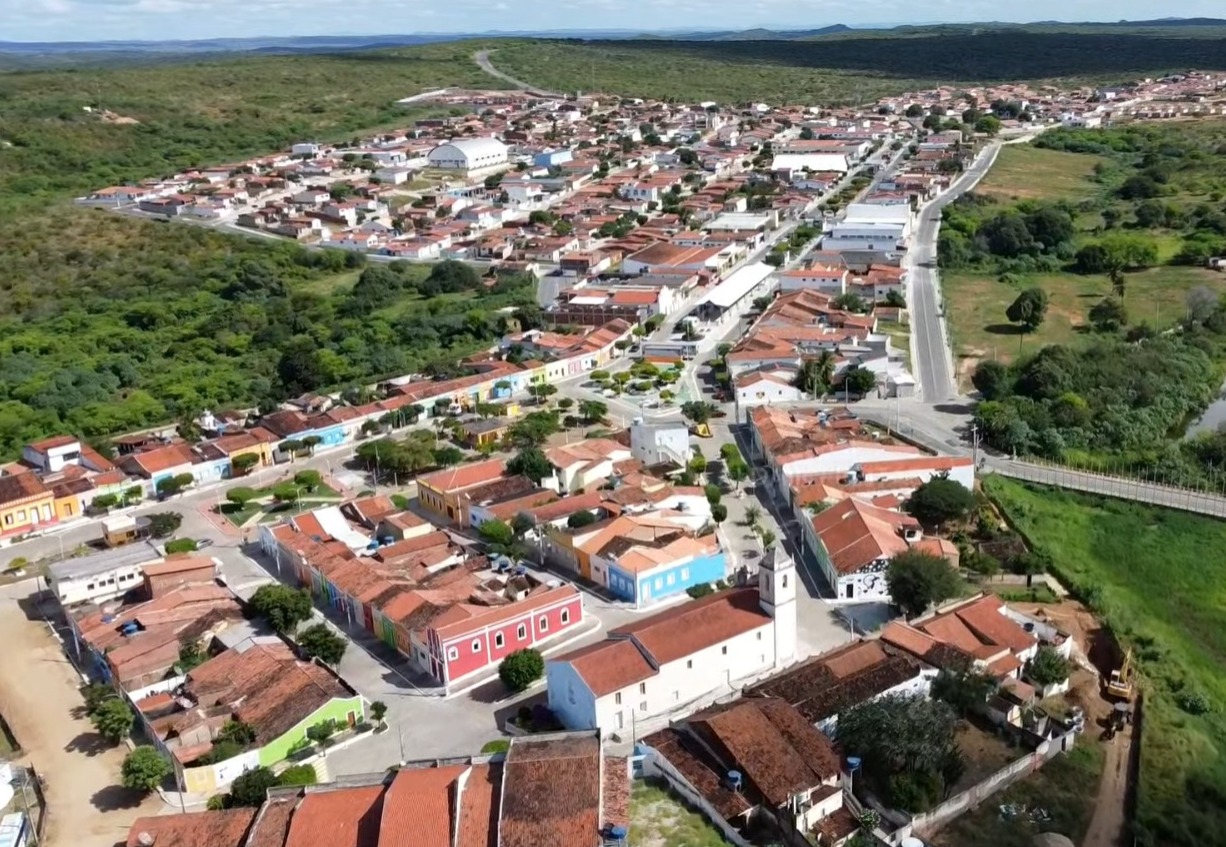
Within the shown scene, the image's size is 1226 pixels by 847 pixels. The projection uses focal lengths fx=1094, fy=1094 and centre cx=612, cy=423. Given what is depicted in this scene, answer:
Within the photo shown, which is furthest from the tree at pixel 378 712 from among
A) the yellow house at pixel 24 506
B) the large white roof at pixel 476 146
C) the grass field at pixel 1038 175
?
the large white roof at pixel 476 146

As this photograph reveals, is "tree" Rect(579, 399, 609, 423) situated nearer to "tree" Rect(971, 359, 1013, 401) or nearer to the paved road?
the paved road

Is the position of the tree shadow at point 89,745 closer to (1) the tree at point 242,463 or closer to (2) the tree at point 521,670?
(2) the tree at point 521,670

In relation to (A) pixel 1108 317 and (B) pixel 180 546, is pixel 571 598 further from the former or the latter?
(A) pixel 1108 317

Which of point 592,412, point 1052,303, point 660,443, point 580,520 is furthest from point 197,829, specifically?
point 1052,303

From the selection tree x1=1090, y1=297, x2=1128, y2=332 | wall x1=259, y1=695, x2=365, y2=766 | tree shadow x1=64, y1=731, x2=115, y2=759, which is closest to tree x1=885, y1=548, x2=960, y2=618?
wall x1=259, y1=695, x2=365, y2=766

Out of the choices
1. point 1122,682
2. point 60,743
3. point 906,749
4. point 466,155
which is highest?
point 466,155
